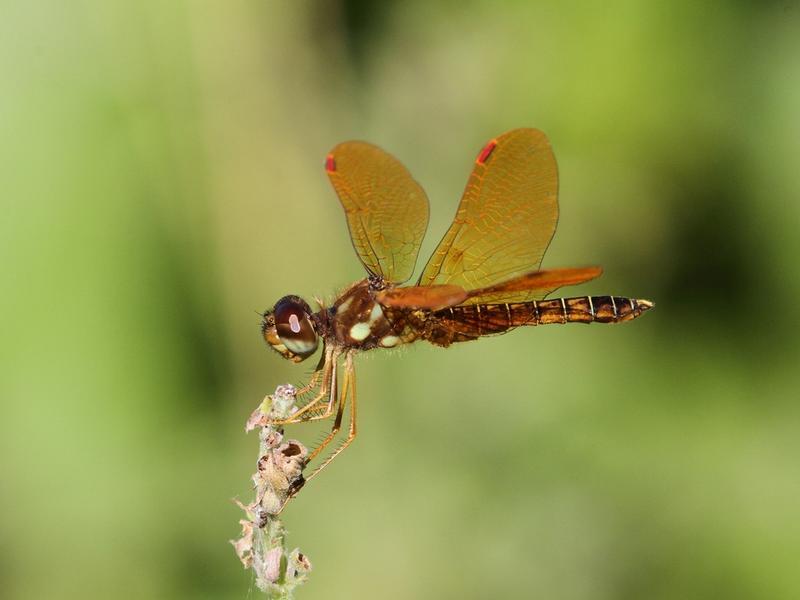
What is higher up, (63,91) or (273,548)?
(63,91)

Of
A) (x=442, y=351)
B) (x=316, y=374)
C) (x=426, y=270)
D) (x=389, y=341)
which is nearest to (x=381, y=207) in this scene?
(x=426, y=270)

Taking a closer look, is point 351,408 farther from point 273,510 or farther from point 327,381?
point 273,510

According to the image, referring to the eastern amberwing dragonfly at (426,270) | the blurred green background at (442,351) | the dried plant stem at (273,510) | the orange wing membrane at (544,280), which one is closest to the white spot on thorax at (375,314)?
the eastern amberwing dragonfly at (426,270)

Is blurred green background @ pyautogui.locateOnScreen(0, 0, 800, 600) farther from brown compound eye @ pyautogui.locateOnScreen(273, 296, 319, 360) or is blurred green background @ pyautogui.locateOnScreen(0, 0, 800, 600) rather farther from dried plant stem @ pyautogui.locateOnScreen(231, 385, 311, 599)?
dried plant stem @ pyautogui.locateOnScreen(231, 385, 311, 599)

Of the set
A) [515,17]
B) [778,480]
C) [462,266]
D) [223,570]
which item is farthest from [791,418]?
[223,570]

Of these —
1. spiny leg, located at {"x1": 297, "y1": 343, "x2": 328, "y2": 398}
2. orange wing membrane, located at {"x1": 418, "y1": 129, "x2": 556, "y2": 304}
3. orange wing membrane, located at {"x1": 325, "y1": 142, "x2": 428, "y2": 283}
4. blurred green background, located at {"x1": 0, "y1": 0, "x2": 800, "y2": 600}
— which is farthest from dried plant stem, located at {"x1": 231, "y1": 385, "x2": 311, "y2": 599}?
blurred green background, located at {"x1": 0, "y1": 0, "x2": 800, "y2": 600}

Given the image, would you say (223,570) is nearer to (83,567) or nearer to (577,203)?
(83,567)
